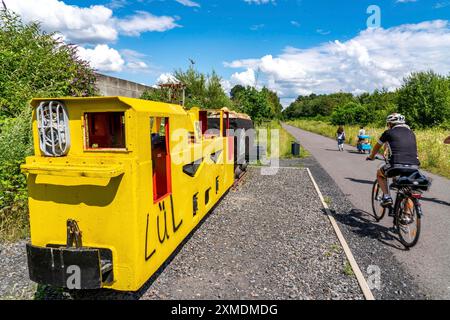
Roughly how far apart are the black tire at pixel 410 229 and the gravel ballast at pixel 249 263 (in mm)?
1070

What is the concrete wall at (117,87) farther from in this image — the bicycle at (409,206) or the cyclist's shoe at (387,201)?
the bicycle at (409,206)

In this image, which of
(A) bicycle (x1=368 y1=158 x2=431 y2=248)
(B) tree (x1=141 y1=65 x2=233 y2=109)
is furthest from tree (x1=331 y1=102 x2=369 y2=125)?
(A) bicycle (x1=368 y1=158 x2=431 y2=248)

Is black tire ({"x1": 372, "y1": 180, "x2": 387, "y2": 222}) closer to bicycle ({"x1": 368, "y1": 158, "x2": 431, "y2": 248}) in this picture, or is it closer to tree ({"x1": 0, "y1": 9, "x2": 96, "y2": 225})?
bicycle ({"x1": 368, "y1": 158, "x2": 431, "y2": 248})

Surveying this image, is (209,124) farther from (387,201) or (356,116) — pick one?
(356,116)

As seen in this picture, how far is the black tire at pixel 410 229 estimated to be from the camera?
184 inches

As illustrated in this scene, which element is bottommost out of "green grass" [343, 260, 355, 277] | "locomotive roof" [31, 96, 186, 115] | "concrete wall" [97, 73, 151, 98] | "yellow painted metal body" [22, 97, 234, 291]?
"green grass" [343, 260, 355, 277]

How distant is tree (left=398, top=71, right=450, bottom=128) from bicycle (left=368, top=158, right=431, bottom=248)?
31.2m

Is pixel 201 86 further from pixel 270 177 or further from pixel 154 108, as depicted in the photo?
pixel 154 108


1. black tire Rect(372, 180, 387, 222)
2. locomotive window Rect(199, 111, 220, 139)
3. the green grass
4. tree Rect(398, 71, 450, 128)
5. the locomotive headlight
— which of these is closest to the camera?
the locomotive headlight

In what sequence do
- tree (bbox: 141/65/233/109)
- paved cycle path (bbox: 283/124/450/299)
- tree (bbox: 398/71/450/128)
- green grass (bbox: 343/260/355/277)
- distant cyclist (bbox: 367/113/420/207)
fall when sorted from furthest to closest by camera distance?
tree (bbox: 398/71/450/128) → tree (bbox: 141/65/233/109) → distant cyclist (bbox: 367/113/420/207) → green grass (bbox: 343/260/355/277) → paved cycle path (bbox: 283/124/450/299)

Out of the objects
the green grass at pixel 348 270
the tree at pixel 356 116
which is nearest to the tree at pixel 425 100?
the tree at pixel 356 116

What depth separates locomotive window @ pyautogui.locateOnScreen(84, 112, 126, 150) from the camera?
12.7ft

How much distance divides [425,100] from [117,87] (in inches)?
1211
